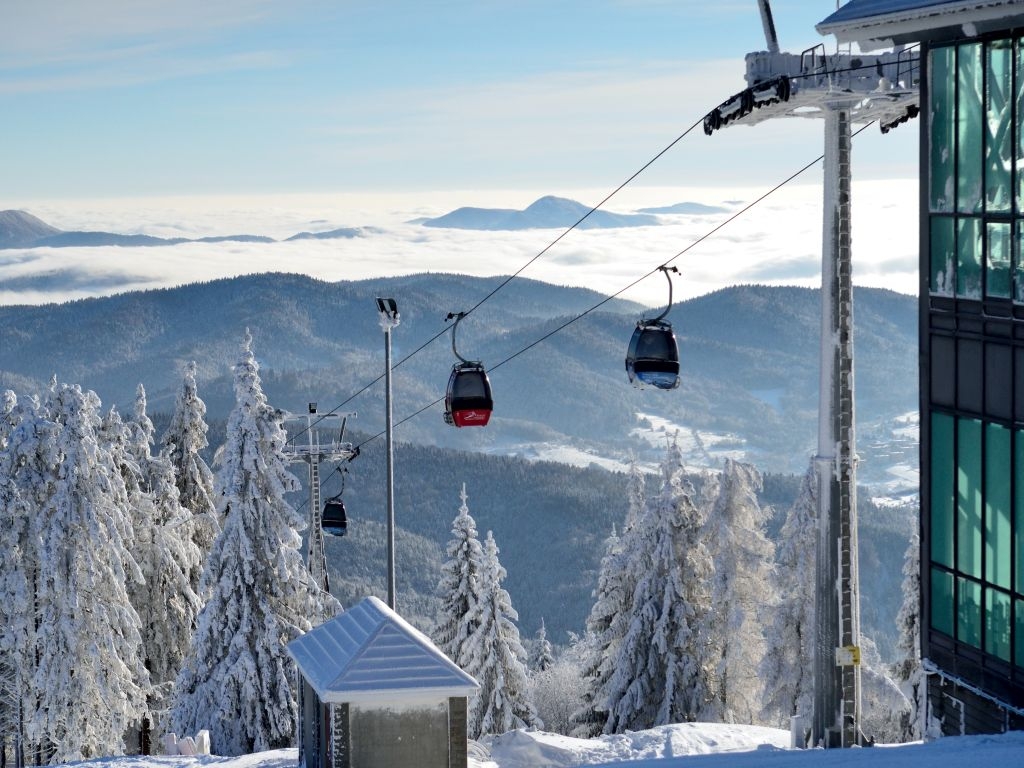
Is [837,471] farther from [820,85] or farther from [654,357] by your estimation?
[820,85]

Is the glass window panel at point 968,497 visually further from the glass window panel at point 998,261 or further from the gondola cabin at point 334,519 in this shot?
the gondola cabin at point 334,519

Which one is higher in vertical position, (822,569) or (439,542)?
(822,569)

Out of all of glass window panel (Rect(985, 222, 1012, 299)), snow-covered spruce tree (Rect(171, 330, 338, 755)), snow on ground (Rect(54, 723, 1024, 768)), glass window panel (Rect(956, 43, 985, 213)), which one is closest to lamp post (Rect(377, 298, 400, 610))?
snow on ground (Rect(54, 723, 1024, 768))

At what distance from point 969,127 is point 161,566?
29.4 meters

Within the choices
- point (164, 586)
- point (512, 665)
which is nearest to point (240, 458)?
point (164, 586)

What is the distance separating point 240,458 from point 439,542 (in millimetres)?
164075

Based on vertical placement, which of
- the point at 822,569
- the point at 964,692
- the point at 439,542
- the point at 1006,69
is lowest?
the point at 439,542

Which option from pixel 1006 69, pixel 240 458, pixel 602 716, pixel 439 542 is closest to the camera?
pixel 1006 69

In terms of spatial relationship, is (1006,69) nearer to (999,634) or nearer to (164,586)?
(999,634)

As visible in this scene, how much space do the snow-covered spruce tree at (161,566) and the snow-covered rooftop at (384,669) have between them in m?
22.1

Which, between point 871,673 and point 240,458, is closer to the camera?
point 240,458

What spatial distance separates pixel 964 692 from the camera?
20.4 metres

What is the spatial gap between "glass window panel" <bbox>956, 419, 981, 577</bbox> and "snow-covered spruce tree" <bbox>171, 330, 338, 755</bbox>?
19.7 m

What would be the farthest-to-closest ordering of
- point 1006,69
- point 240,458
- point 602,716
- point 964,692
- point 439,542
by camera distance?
point 439,542 → point 602,716 → point 240,458 → point 964,692 → point 1006,69
